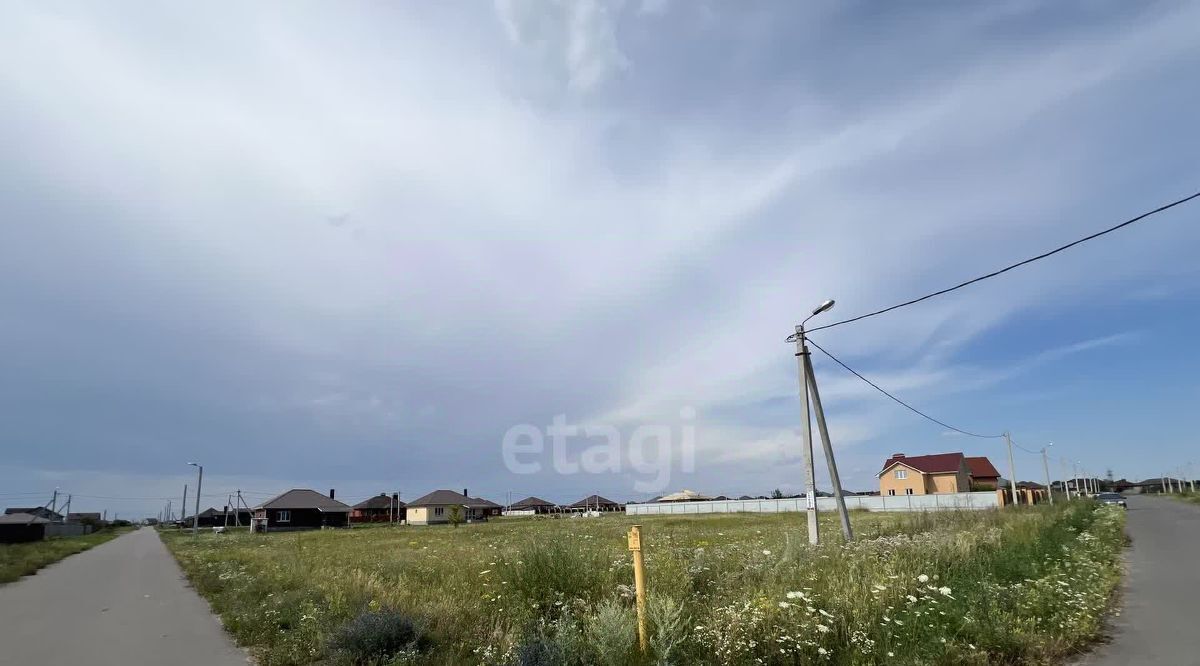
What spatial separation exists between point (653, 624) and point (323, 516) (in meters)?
79.4

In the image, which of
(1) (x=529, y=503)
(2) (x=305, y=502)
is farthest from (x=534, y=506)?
(2) (x=305, y=502)

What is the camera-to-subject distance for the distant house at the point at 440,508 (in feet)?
278

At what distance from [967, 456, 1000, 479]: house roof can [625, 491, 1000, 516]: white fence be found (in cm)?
2924

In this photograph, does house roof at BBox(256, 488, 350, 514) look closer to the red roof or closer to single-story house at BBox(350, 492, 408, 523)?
single-story house at BBox(350, 492, 408, 523)

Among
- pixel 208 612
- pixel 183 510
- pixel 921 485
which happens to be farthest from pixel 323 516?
pixel 208 612

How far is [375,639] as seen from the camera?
20.9 feet

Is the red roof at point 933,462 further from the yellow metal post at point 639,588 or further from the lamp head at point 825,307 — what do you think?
the yellow metal post at point 639,588

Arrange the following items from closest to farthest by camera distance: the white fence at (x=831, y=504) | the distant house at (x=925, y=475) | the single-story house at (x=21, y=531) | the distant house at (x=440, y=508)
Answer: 1. the white fence at (x=831, y=504)
2. the single-story house at (x=21, y=531)
3. the distant house at (x=925, y=475)
4. the distant house at (x=440, y=508)

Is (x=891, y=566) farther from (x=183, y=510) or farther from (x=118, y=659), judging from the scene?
(x=183, y=510)

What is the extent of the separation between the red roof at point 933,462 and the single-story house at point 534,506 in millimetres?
70758

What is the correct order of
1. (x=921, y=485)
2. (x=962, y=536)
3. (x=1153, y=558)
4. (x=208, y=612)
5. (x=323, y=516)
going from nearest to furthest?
(x=208, y=612) < (x=962, y=536) < (x=1153, y=558) < (x=921, y=485) < (x=323, y=516)

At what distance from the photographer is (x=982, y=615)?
6.81 m

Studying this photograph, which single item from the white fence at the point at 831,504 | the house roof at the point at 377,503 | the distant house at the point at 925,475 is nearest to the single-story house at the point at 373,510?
the house roof at the point at 377,503

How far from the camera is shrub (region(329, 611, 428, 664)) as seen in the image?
245 inches
